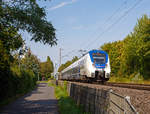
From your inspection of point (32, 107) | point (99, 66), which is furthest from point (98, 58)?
point (32, 107)

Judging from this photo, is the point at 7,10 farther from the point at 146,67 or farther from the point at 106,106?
the point at 146,67

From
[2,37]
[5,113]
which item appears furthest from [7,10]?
[5,113]

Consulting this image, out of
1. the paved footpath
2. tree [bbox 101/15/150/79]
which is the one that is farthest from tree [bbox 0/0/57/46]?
tree [bbox 101/15/150/79]

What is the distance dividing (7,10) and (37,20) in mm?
1305

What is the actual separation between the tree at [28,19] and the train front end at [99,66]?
41.1ft

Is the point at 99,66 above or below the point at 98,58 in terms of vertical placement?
below

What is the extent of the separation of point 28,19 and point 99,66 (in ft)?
45.3

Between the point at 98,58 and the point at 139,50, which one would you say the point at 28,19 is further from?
the point at 139,50

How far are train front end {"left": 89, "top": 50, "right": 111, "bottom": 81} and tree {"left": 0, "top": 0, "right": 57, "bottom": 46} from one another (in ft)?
41.1

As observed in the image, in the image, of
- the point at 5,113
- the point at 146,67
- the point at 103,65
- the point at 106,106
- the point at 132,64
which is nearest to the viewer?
the point at 106,106

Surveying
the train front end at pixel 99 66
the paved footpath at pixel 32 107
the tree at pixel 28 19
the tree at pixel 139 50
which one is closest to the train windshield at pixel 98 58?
the train front end at pixel 99 66

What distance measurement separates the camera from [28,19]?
1045 centimetres

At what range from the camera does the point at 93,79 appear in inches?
942

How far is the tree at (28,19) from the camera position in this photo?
1038 cm
